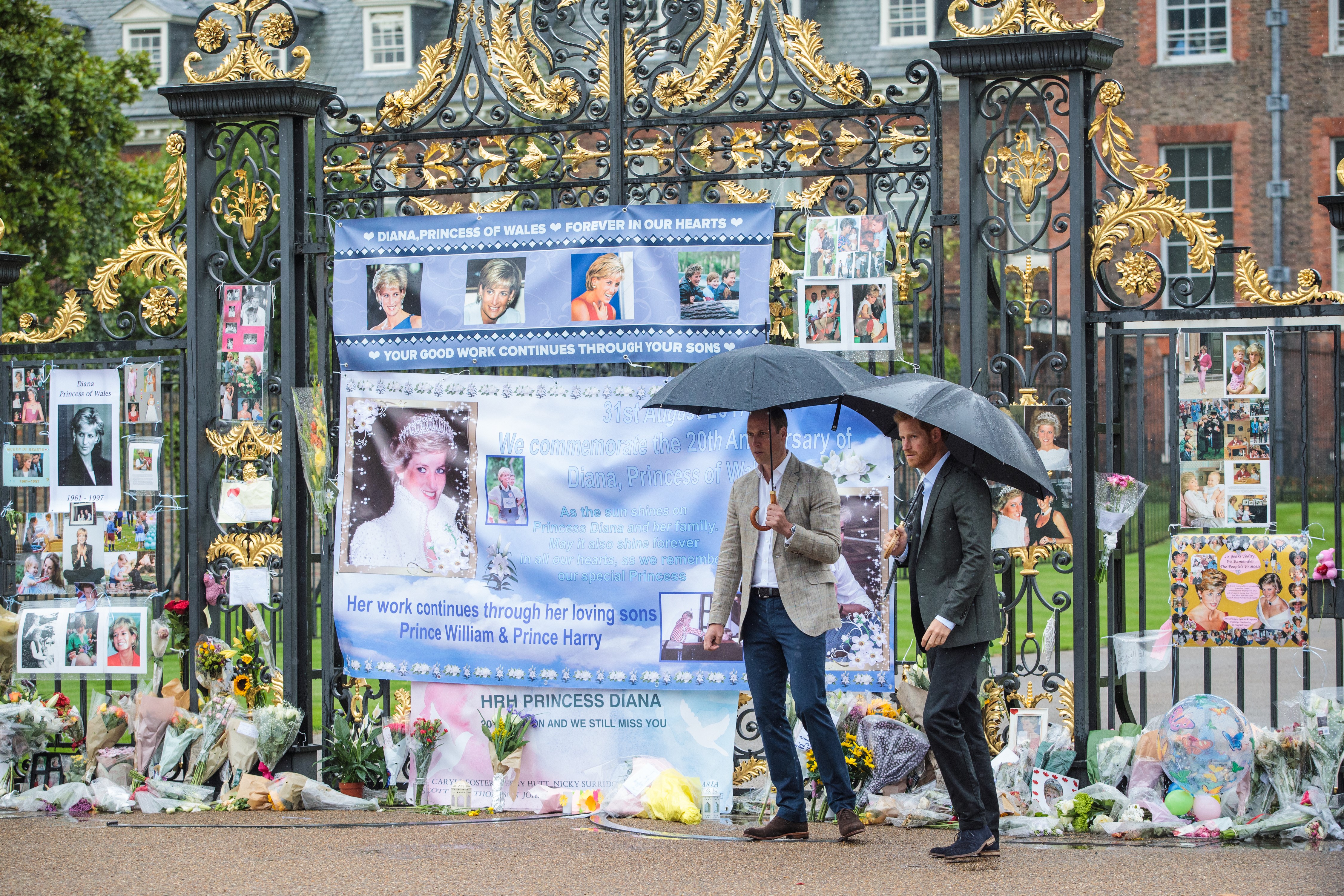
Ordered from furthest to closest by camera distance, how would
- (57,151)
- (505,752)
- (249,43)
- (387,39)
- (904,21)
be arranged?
A: (387,39)
(904,21)
(57,151)
(249,43)
(505,752)

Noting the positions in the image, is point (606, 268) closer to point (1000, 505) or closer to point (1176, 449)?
point (1000, 505)

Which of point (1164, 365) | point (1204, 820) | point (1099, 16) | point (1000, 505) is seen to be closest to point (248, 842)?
point (1000, 505)

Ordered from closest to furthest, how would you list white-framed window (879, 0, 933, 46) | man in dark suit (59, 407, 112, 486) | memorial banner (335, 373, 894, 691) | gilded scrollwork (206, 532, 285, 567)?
memorial banner (335, 373, 894, 691)
gilded scrollwork (206, 532, 285, 567)
man in dark suit (59, 407, 112, 486)
white-framed window (879, 0, 933, 46)

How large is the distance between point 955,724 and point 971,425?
44.1 inches

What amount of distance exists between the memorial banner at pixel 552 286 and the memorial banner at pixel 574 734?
1566mm

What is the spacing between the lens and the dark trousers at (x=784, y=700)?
5.91 meters

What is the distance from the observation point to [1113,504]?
655 centimetres

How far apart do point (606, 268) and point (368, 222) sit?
1245mm

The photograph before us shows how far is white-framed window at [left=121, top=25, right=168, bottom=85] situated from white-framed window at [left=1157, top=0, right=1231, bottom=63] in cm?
1956

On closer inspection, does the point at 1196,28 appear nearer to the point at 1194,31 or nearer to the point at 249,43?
the point at 1194,31

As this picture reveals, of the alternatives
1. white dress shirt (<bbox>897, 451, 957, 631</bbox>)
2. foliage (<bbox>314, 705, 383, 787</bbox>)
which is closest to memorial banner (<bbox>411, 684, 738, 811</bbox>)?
foliage (<bbox>314, 705, 383, 787</bbox>)

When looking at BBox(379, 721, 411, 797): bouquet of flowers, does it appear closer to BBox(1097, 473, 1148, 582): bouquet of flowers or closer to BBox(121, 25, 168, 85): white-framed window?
BBox(1097, 473, 1148, 582): bouquet of flowers

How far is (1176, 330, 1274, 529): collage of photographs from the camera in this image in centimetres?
632

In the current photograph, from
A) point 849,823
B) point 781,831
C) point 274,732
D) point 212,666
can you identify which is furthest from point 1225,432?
point 212,666
